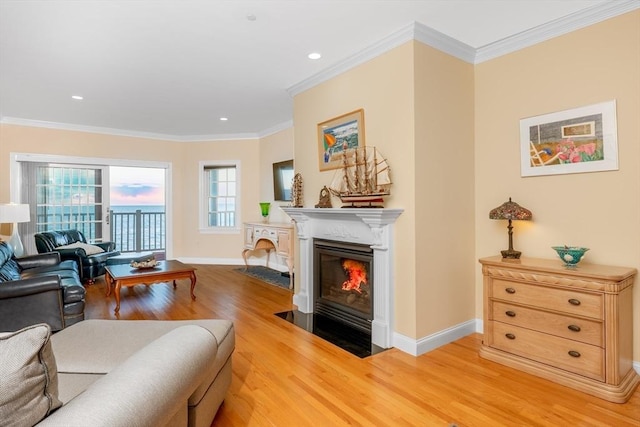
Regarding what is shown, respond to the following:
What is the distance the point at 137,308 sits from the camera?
165 inches

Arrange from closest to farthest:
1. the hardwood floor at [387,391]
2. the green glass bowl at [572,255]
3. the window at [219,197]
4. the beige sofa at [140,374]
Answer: the beige sofa at [140,374] → the hardwood floor at [387,391] → the green glass bowl at [572,255] → the window at [219,197]

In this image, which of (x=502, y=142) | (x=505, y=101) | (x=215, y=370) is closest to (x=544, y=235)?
(x=502, y=142)

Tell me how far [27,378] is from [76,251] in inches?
193

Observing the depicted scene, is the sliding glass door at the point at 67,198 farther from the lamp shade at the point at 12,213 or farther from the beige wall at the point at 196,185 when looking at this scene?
the lamp shade at the point at 12,213

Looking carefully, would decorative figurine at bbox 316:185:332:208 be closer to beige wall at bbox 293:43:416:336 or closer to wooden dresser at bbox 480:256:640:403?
beige wall at bbox 293:43:416:336

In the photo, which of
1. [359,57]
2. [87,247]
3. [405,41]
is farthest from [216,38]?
[87,247]

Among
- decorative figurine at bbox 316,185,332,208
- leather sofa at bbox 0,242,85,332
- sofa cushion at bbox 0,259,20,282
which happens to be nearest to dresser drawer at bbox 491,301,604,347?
decorative figurine at bbox 316,185,332,208

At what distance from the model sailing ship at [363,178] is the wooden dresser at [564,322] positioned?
1039mm

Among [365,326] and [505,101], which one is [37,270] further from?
[505,101]

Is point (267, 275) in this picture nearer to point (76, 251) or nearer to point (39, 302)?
point (76, 251)

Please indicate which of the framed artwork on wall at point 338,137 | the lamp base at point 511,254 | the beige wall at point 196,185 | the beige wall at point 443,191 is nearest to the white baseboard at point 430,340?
the beige wall at point 443,191

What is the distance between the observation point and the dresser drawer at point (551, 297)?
7.60ft

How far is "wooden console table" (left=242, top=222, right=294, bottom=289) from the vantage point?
5242 mm

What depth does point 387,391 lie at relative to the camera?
2324 millimetres
